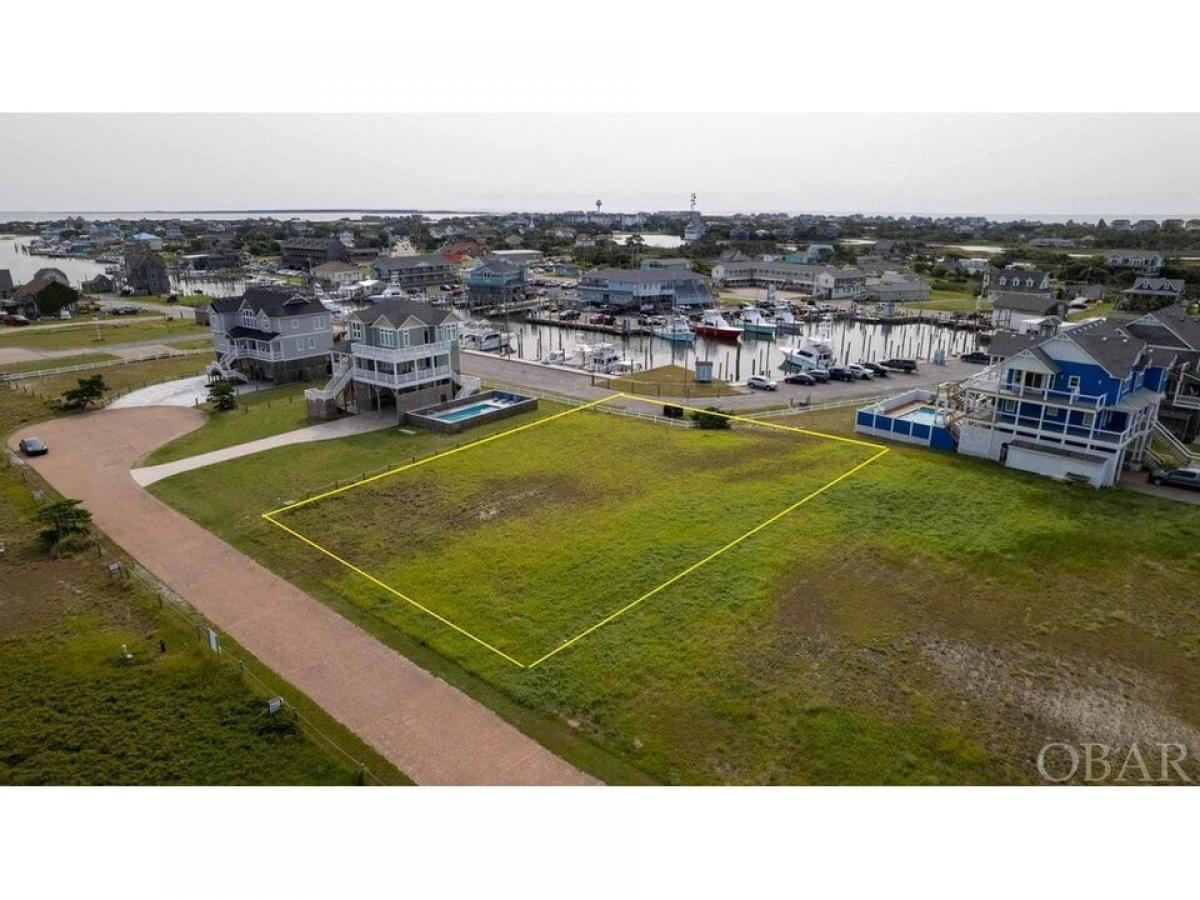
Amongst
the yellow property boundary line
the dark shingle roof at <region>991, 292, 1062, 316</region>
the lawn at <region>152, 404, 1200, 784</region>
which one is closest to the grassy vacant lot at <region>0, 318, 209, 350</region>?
the lawn at <region>152, 404, 1200, 784</region>

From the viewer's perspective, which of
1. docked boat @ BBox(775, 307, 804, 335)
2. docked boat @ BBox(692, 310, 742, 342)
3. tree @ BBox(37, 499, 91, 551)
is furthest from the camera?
docked boat @ BBox(775, 307, 804, 335)

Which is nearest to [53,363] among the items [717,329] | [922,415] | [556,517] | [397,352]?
[397,352]

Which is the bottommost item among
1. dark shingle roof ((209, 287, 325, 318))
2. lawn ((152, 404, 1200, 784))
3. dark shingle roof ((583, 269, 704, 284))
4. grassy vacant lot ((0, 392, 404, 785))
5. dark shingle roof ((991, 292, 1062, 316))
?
grassy vacant lot ((0, 392, 404, 785))

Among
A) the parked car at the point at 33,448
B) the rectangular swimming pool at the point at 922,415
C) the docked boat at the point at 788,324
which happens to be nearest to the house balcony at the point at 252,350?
the parked car at the point at 33,448

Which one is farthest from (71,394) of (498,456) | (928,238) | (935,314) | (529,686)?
(928,238)

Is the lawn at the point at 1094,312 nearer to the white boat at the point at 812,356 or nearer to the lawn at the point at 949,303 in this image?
the lawn at the point at 949,303

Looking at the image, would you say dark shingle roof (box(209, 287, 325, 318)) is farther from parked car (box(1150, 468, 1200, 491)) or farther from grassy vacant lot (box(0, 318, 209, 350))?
parked car (box(1150, 468, 1200, 491))
